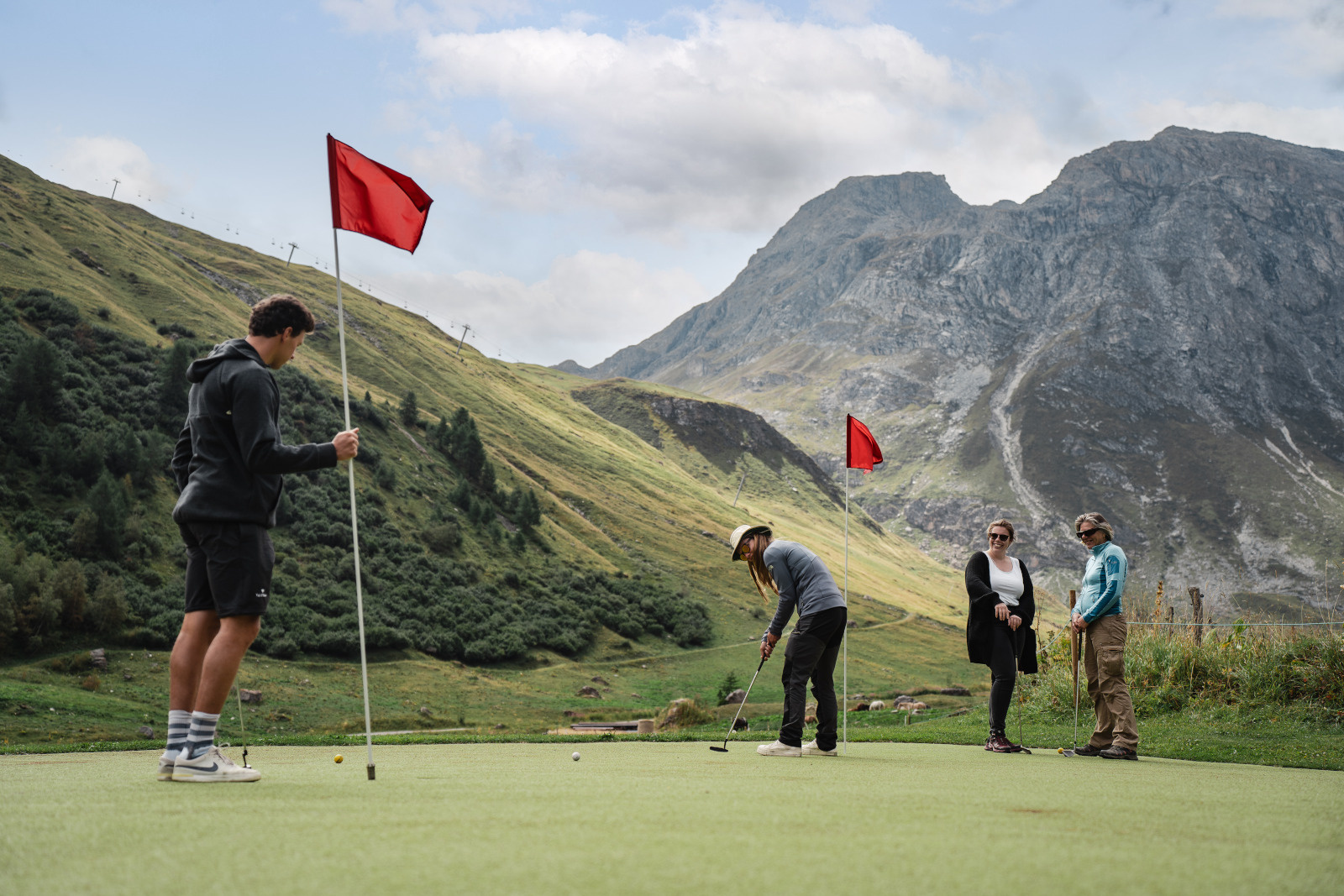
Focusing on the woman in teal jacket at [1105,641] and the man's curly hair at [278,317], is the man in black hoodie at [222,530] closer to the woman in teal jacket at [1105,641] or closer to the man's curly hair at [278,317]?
the man's curly hair at [278,317]

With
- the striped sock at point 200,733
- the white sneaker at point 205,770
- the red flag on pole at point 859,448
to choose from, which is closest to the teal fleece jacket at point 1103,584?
the red flag on pole at point 859,448

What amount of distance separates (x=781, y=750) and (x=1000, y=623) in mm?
3090

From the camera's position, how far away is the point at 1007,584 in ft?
34.0

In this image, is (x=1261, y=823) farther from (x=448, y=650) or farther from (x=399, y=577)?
(x=399, y=577)

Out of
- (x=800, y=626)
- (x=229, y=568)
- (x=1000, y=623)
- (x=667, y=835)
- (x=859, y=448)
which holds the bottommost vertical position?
(x=667, y=835)

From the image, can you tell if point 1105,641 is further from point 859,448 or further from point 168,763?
point 168,763

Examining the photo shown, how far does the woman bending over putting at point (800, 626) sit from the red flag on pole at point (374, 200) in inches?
180

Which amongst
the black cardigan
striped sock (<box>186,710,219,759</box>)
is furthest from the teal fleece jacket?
striped sock (<box>186,710,219,759</box>)

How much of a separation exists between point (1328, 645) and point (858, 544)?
12691cm

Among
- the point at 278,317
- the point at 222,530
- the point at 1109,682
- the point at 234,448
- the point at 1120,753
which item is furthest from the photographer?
the point at 1109,682

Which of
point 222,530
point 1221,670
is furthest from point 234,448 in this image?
point 1221,670

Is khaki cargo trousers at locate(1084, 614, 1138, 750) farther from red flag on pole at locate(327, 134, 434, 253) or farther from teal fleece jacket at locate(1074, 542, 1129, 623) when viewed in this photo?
red flag on pole at locate(327, 134, 434, 253)

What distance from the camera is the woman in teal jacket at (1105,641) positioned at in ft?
32.3

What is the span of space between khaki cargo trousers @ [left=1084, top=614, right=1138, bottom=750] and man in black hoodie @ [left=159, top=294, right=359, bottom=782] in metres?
8.56
